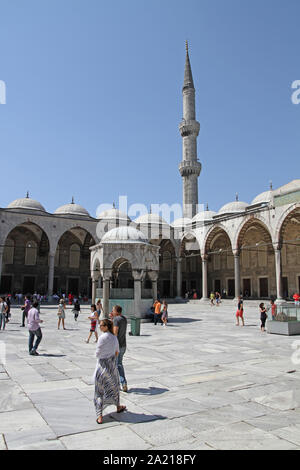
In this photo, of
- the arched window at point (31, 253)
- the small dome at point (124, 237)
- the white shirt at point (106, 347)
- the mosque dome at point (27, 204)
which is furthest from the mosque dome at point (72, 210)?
the white shirt at point (106, 347)

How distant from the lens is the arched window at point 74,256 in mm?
30922

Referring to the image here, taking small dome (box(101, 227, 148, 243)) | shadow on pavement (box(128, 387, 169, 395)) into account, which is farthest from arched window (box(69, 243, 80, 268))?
shadow on pavement (box(128, 387, 169, 395))

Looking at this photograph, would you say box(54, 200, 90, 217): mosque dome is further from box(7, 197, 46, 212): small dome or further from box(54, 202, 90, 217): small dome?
box(7, 197, 46, 212): small dome

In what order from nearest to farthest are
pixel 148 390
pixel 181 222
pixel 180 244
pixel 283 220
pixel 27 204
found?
pixel 148 390
pixel 283 220
pixel 180 244
pixel 27 204
pixel 181 222

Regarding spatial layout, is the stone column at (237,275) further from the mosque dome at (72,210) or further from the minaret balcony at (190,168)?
the mosque dome at (72,210)

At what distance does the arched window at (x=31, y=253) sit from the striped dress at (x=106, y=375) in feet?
90.1

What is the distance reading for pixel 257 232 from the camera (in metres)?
28.8

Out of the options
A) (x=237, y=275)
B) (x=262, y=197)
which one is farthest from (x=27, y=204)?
(x=262, y=197)

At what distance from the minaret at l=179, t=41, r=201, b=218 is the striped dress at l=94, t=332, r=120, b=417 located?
1168 inches

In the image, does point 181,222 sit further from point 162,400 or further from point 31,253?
point 162,400

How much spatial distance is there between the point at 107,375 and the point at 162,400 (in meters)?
0.90

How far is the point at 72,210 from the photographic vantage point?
106ft

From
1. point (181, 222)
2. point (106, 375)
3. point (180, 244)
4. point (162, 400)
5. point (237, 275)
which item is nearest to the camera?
point (106, 375)
